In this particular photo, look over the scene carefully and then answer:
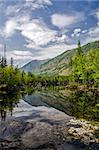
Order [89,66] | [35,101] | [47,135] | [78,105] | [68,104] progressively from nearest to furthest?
[47,135]
[78,105]
[68,104]
[35,101]
[89,66]

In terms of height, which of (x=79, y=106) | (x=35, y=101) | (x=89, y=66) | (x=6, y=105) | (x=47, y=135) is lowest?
(x=47, y=135)

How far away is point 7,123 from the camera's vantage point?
1383 inches

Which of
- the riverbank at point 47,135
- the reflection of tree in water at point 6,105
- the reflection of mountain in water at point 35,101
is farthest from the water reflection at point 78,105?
the riverbank at point 47,135

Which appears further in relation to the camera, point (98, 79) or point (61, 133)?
point (98, 79)

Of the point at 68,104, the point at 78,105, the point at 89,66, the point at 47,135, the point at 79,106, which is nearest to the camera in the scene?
the point at 47,135

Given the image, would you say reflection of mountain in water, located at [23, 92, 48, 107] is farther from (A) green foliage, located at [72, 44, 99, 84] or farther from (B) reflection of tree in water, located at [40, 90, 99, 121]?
(A) green foliage, located at [72, 44, 99, 84]

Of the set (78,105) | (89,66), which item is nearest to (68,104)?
(78,105)

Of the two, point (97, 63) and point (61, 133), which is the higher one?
point (97, 63)

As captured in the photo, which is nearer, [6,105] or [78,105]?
[6,105]

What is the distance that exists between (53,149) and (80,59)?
349 feet

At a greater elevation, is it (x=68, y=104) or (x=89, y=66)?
(x=89, y=66)

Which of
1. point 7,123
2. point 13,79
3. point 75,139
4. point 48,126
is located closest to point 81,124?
point 48,126

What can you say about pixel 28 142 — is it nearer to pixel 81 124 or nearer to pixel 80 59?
pixel 81 124

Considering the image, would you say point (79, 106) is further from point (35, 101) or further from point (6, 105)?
point (35, 101)
